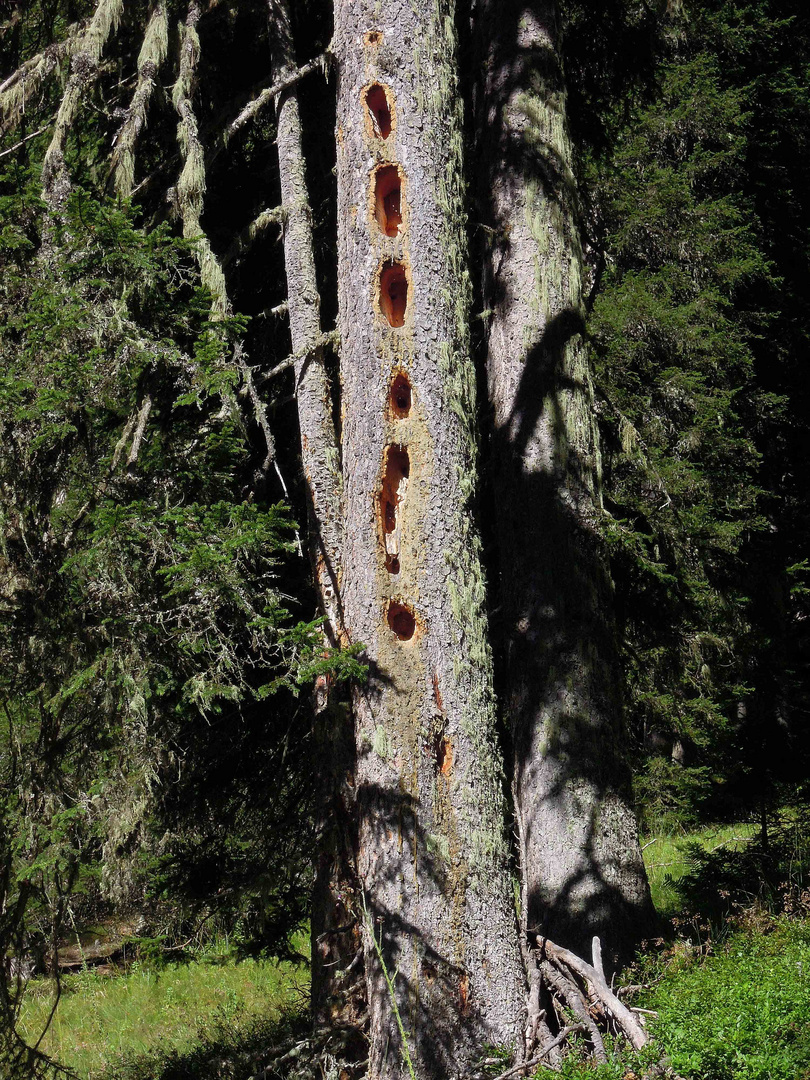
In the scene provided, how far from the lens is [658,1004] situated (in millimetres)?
4285

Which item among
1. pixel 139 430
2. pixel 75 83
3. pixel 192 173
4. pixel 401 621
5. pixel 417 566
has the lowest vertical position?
pixel 401 621

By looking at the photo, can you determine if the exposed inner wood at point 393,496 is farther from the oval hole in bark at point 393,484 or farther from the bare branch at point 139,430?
the bare branch at point 139,430

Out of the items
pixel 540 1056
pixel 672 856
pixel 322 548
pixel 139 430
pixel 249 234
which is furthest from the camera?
pixel 672 856

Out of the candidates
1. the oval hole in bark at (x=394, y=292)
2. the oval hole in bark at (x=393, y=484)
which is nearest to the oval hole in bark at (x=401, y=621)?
the oval hole in bark at (x=393, y=484)

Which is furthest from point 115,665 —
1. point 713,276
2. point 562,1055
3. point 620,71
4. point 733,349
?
point 713,276

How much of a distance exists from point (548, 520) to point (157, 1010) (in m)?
6.93

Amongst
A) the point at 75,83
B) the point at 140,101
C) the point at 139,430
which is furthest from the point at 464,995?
the point at 75,83

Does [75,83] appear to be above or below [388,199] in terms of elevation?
above

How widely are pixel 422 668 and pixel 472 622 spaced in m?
0.35

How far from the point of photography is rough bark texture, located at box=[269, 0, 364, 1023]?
499 centimetres

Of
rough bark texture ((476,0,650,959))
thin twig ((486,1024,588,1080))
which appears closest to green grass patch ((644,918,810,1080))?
thin twig ((486,1024,588,1080))

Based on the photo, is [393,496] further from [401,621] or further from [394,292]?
[394,292]

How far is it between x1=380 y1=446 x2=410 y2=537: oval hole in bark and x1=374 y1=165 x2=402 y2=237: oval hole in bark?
3.96ft

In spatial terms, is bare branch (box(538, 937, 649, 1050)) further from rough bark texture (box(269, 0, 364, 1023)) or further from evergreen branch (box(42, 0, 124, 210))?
evergreen branch (box(42, 0, 124, 210))
